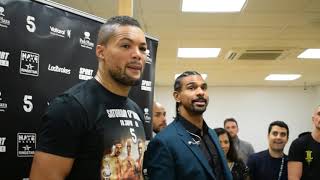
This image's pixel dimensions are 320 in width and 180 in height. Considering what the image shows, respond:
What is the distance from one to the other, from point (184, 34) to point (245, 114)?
18.4 feet

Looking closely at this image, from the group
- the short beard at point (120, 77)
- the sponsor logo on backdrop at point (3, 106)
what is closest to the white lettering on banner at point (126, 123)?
the short beard at point (120, 77)

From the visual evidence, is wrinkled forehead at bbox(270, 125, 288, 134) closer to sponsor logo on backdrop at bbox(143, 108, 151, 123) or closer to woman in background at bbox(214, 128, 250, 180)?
woman in background at bbox(214, 128, 250, 180)

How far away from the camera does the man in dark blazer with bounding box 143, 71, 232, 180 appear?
1.90 m

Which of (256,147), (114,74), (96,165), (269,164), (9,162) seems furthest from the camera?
(256,147)

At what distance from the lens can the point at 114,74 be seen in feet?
4.50

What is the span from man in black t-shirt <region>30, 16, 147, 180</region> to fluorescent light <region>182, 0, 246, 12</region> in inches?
105

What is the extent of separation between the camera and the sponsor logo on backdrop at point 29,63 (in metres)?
1.66

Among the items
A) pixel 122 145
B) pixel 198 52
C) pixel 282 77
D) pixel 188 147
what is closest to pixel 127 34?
pixel 122 145

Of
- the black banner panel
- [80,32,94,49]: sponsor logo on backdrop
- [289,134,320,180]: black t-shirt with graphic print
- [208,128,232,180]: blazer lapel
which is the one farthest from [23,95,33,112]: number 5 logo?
[289,134,320,180]: black t-shirt with graphic print

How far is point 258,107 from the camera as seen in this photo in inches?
403

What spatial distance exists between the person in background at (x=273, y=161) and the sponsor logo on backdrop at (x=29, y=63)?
2300 millimetres

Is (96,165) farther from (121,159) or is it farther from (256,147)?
(256,147)

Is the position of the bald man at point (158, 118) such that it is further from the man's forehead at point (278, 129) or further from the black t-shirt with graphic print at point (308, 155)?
the black t-shirt with graphic print at point (308, 155)

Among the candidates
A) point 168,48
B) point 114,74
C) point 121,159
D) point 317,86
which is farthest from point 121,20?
point 317,86
